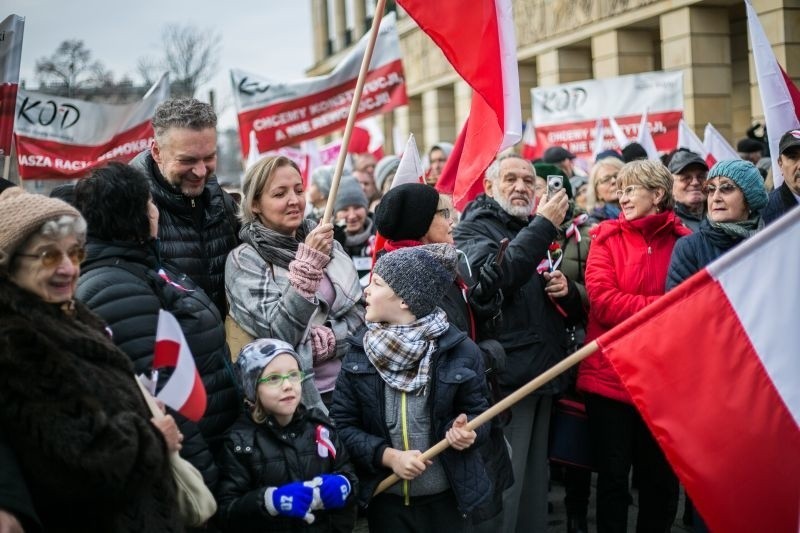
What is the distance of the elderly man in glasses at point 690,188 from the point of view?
630cm

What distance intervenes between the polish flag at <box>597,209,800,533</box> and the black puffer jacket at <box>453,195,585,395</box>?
135cm

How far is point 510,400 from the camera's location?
11.3ft

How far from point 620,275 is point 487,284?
89 cm

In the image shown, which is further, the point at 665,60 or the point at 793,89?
the point at 665,60

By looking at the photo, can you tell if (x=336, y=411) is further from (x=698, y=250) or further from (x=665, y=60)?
(x=665, y=60)

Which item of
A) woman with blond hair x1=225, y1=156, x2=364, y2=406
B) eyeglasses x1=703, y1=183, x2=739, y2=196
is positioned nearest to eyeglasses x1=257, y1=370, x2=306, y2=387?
woman with blond hair x1=225, y1=156, x2=364, y2=406

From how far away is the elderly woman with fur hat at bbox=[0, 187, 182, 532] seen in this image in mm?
2455

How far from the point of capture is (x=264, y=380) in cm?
350

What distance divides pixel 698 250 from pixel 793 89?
185 cm

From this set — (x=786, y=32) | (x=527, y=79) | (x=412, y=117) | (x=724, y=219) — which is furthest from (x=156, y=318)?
(x=412, y=117)

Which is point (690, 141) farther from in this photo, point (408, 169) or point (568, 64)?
point (568, 64)

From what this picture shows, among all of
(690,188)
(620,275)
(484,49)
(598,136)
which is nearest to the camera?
(484,49)

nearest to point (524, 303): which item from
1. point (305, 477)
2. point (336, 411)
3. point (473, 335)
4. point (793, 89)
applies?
point (473, 335)

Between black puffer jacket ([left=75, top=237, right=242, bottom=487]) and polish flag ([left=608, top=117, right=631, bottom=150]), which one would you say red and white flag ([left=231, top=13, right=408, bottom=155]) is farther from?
black puffer jacket ([left=75, top=237, right=242, bottom=487])
